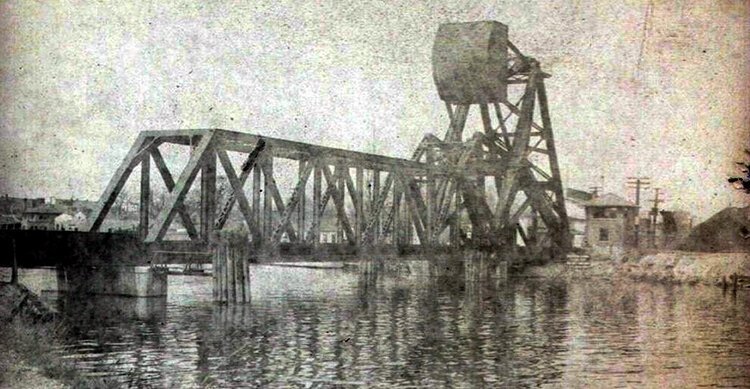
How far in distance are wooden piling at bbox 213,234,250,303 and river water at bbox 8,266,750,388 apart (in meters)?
0.48

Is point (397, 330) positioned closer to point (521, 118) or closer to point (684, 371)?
point (684, 371)

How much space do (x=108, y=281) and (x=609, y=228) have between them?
28955 millimetres

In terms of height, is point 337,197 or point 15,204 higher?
point 337,197

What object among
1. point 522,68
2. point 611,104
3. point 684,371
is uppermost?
point 522,68

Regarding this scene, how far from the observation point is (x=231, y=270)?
26.7 metres

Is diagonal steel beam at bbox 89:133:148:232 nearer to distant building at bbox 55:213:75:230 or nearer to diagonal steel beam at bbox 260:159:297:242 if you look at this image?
distant building at bbox 55:213:75:230

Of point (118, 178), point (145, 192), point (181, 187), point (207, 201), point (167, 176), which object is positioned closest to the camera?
point (181, 187)

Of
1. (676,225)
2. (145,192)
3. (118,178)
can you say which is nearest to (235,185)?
(145,192)

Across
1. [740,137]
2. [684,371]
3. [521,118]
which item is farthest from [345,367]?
[521,118]

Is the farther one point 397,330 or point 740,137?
point 397,330

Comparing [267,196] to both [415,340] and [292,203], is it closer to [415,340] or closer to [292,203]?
[292,203]

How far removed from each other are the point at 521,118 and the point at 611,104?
16346 millimetres

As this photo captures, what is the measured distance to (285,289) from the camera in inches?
1487

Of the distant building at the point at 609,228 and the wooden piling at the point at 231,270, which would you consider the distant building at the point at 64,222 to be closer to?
the wooden piling at the point at 231,270
